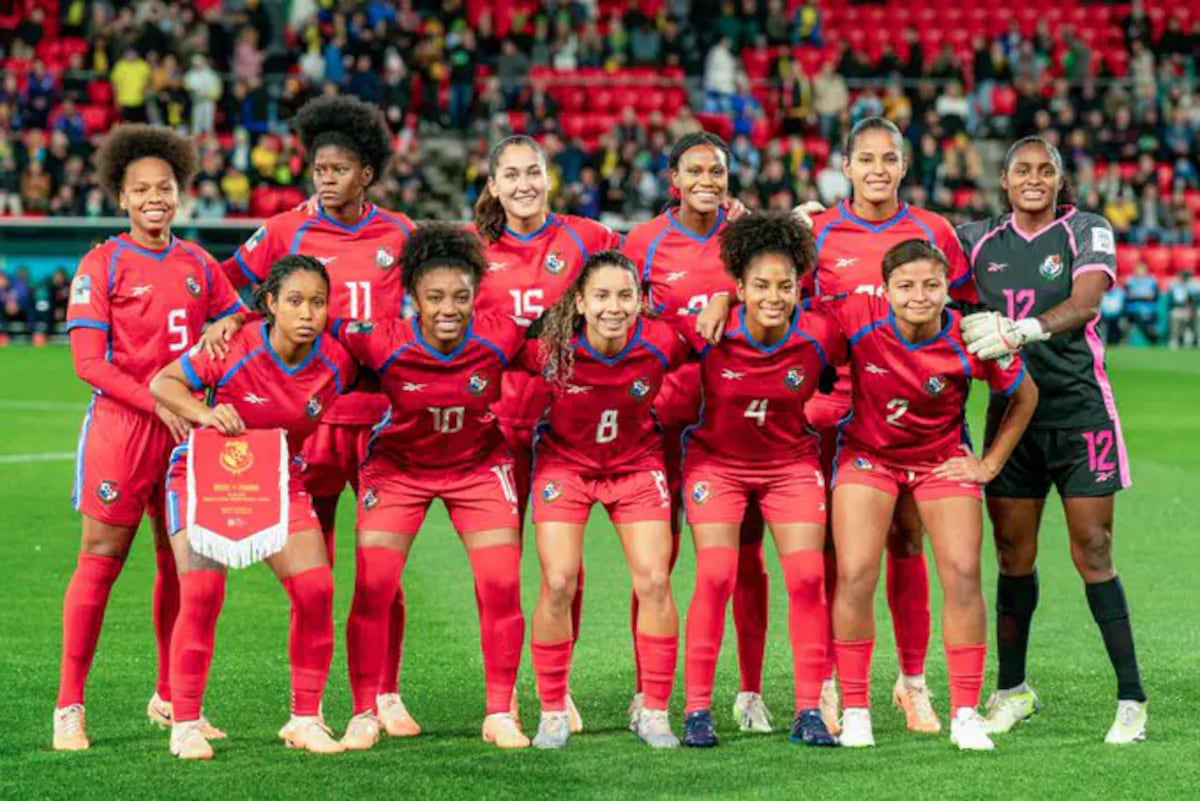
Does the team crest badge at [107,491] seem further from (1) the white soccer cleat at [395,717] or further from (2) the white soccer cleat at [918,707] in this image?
(2) the white soccer cleat at [918,707]

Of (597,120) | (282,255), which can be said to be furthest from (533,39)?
(282,255)

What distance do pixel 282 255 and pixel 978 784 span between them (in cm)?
328

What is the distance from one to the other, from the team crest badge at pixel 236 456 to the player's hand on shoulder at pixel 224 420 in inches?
1.5

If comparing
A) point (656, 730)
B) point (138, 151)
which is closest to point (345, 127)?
point (138, 151)

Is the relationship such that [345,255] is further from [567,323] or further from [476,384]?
[567,323]

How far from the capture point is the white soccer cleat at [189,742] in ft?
21.9

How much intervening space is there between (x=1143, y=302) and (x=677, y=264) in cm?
2127

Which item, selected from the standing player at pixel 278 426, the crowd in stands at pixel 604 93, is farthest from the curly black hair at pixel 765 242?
the crowd in stands at pixel 604 93

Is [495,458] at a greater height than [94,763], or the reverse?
[495,458]

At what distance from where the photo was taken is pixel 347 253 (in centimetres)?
754

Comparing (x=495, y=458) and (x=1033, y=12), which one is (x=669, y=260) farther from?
(x=1033, y=12)

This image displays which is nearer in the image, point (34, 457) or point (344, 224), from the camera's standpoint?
point (344, 224)

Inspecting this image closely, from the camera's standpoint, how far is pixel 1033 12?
1298 inches

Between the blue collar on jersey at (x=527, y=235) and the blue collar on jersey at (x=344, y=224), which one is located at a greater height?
the blue collar on jersey at (x=344, y=224)
